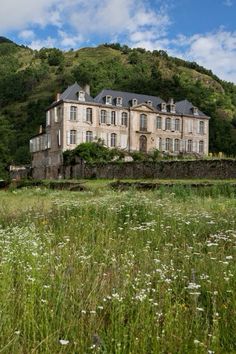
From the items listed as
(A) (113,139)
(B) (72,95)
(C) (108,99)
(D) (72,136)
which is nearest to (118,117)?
(C) (108,99)

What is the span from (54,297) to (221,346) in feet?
5.40

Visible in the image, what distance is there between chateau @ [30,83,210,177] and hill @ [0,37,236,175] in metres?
5.48

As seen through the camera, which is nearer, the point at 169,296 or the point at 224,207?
the point at 169,296

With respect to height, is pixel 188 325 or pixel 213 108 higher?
pixel 213 108

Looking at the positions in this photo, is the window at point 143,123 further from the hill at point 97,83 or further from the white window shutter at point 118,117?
the hill at point 97,83

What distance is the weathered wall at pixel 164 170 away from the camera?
3350 cm

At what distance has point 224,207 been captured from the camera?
1212 centimetres

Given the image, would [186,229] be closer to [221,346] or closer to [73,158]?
[221,346]

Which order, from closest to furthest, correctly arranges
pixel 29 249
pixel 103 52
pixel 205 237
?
pixel 29 249 → pixel 205 237 → pixel 103 52

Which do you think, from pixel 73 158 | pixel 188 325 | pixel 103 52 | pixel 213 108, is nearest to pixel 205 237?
pixel 188 325

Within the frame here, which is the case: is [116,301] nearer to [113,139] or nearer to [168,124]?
[113,139]

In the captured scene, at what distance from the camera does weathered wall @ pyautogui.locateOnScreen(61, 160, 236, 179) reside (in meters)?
33.5

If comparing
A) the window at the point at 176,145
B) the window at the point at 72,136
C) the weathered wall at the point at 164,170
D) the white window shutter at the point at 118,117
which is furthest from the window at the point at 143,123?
the weathered wall at the point at 164,170

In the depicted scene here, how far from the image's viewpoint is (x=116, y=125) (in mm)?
60719
